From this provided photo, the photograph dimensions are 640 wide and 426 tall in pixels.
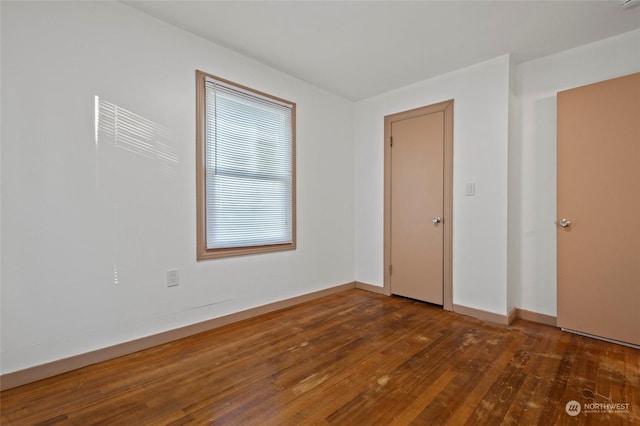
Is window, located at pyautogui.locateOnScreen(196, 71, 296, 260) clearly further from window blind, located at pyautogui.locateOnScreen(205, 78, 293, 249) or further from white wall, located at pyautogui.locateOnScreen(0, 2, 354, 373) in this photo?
white wall, located at pyautogui.locateOnScreen(0, 2, 354, 373)

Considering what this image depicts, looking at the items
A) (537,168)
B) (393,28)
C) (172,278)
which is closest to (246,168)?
(172,278)

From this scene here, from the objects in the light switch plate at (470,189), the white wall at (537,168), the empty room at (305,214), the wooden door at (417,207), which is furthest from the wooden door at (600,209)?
the wooden door at (417,207)

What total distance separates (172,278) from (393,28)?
2.70m

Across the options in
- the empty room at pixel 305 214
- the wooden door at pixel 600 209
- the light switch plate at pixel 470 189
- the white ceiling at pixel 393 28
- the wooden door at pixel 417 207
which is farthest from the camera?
the wooden door at pixel 417 207

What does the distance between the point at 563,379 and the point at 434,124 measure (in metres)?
2.51

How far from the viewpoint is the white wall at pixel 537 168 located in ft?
9.02

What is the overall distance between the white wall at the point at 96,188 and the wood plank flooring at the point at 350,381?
31cm

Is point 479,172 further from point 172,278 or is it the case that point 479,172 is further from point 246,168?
point 172,278

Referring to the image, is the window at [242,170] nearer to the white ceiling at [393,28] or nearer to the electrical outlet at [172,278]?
the electrical outlet at [172,278]

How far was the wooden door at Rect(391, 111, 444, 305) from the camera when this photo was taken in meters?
3.34

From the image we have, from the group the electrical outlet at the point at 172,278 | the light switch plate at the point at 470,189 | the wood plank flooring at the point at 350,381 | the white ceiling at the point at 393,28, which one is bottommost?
the wood plank flooring at the point at 350,381

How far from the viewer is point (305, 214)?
354 cm

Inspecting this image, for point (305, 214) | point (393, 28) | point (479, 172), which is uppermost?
point (393, 28)

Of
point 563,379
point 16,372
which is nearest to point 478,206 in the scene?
point 563,379
